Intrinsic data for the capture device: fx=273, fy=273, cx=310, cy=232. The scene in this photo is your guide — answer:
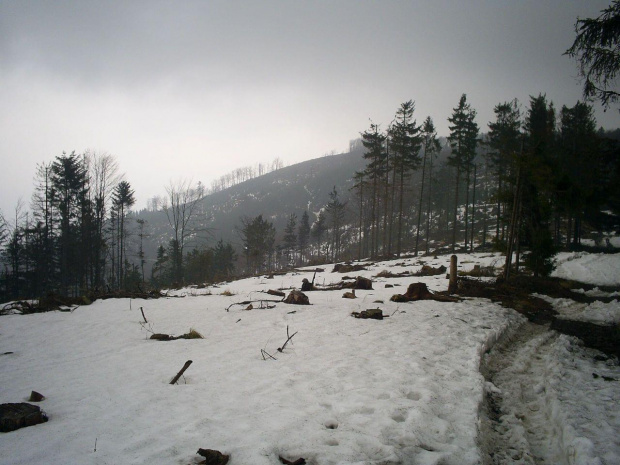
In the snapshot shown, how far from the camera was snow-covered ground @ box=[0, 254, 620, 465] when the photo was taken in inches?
107

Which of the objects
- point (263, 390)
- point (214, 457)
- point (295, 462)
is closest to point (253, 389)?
point (263, 390)

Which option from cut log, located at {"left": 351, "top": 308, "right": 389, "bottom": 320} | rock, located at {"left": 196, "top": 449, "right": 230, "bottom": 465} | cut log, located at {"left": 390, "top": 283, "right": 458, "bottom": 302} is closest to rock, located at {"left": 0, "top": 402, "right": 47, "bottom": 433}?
rock, located at {"left": 196, "top": 449, "right": 230, "bottom": 465}

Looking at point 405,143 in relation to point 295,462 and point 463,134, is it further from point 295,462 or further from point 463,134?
point 295,462

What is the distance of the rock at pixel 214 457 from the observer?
244cm

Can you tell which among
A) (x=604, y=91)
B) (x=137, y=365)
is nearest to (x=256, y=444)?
(x=137, y=365)

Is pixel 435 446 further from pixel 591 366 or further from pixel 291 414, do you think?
pixel 591 366

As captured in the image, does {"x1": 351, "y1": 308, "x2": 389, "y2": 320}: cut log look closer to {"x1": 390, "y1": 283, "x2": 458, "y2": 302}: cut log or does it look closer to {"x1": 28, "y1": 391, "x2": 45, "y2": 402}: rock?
{"x1": 390, "y1": 283, "x2": 458, "y2": 302}: cut log

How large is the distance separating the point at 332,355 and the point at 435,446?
8.59ft

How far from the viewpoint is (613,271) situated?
15344mm

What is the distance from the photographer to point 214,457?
246 cm

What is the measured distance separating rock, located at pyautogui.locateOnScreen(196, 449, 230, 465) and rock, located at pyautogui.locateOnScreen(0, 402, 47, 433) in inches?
83.3

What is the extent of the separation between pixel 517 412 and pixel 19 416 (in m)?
6.21

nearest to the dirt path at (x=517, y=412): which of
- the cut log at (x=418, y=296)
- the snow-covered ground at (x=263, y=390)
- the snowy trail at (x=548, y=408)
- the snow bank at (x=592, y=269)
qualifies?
the snowy trail at (x=548, y=408)

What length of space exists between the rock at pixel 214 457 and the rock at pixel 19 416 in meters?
2.12
